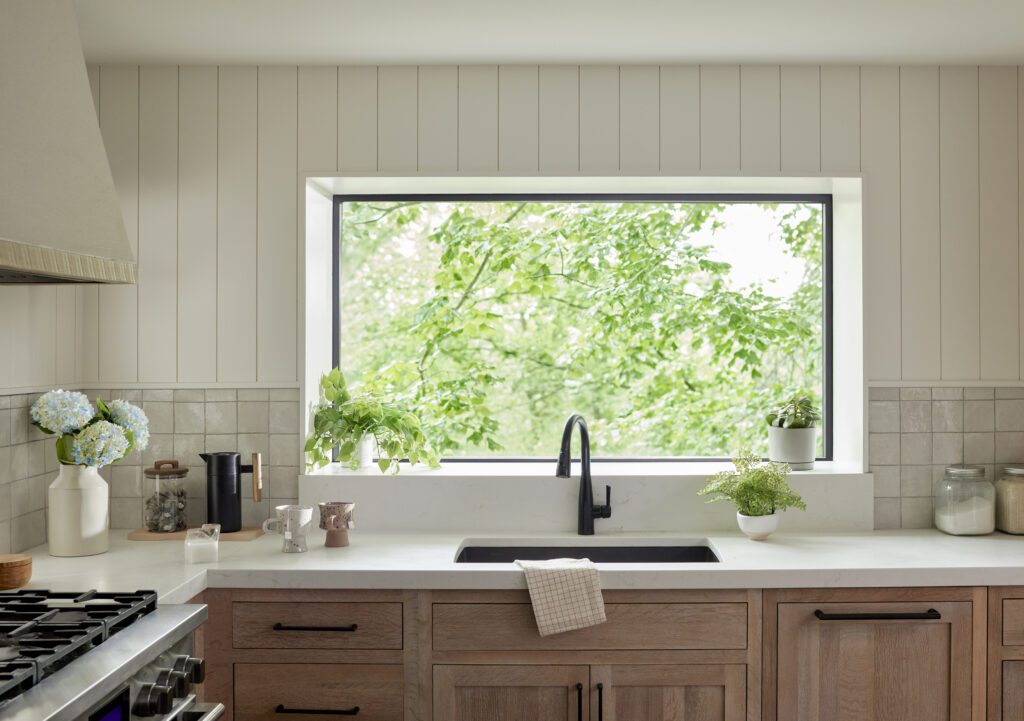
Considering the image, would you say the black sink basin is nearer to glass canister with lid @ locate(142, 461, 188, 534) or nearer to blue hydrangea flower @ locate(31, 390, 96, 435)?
glass canister with lid @ locate(142, 461, 188, 534)

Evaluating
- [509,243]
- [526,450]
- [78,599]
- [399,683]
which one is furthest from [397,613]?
[526,450]

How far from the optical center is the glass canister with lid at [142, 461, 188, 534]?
2.67 meters

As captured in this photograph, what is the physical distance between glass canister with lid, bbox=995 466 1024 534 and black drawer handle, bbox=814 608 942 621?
64cm

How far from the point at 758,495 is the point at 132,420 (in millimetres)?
1930

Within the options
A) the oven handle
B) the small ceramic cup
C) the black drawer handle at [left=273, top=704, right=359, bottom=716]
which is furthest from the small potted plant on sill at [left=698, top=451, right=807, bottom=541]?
the oven handle

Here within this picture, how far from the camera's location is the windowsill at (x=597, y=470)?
9.12ft

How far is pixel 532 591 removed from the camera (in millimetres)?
2188

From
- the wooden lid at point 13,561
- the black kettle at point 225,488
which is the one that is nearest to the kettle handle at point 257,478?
the black kettle at point 225,488

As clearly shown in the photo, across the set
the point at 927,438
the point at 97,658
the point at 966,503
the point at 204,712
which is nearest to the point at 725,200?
the point at 927,438

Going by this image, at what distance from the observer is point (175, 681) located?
166 cm

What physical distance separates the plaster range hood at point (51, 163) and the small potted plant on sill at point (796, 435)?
6.81 feet

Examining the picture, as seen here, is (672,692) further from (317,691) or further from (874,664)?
(317,691)

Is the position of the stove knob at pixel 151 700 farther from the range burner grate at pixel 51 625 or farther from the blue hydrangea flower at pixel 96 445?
the blue hydrangea flower at pixel 96 445

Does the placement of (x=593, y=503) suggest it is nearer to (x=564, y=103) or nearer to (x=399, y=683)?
(x=399, y=683)
